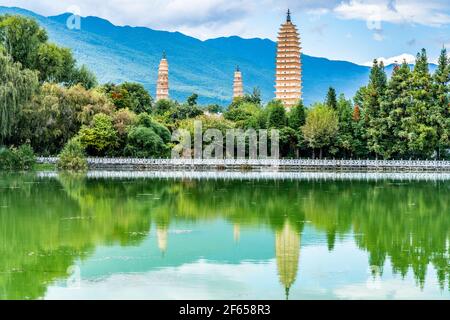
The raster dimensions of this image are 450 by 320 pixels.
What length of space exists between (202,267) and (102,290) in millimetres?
2368

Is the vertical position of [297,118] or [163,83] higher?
[163,83]

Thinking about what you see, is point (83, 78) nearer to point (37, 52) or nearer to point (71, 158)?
point (37, 52)

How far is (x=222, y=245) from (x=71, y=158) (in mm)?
27994

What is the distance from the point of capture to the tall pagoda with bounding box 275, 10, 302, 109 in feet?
237

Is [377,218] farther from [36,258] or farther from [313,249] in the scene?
[36,258]

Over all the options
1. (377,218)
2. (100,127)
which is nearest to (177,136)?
(100,127)

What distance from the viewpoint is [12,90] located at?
38719mm

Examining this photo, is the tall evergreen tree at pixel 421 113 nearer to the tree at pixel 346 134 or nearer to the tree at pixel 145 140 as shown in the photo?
the tree at pixel 346 134

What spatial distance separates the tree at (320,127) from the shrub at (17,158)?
55.5ft

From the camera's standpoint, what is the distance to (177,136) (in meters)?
48.4

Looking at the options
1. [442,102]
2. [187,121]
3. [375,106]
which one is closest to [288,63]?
[187,121]

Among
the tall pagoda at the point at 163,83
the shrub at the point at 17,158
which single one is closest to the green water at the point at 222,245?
the shrub at the point at 17,158

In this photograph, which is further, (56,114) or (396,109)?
(396,109)
